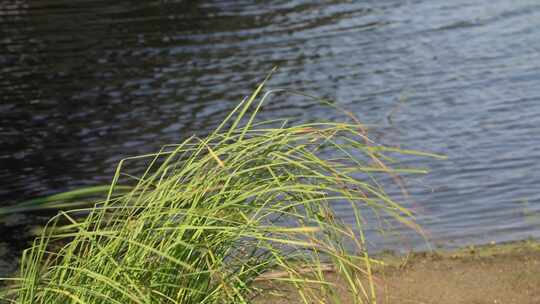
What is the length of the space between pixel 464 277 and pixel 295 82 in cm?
665

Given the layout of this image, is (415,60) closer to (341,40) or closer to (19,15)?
(341,40)

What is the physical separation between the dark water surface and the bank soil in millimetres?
471

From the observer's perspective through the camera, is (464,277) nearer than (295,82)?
Yes

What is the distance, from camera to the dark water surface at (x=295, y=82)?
827 cm

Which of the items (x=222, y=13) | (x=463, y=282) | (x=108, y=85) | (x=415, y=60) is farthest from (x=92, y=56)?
(x=463, y=282)

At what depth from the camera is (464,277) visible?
18.5 ft

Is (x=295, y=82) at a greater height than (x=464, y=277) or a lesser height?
lesser

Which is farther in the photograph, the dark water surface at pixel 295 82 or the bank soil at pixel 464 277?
the dark water surface at pixel 295 82

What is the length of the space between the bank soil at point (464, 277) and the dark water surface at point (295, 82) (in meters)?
0.47

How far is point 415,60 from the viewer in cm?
1254

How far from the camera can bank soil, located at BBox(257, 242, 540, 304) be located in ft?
17.3

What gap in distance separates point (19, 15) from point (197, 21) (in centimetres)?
359

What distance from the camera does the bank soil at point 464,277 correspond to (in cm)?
526

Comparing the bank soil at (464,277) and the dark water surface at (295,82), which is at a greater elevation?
the bank soil at (464,277)
